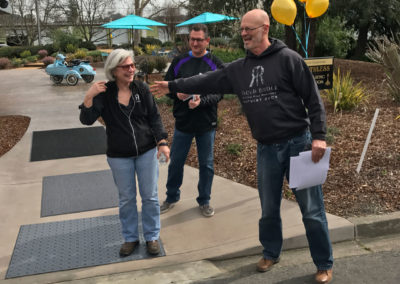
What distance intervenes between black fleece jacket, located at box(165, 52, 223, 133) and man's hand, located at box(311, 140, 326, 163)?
1.47 m

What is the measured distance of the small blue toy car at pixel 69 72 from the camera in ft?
52.4

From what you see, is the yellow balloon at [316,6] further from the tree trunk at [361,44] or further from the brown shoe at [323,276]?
the tree trunk at [361,44]

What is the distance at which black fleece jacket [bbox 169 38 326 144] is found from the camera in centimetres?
320

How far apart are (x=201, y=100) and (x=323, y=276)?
6.46 ft

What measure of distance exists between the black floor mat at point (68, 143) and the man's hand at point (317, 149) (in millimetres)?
4650

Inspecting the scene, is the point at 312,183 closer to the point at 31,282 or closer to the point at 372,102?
the point at 31,282

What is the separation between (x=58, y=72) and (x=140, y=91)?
13.2 m

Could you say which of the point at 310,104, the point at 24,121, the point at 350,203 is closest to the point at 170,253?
the point at 310,104

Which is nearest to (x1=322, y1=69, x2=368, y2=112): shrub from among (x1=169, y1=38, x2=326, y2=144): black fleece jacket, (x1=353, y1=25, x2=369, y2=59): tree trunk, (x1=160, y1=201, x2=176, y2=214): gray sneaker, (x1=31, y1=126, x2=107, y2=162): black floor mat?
(x1=31, y1=126, x2=107, y2=162): black floor mat

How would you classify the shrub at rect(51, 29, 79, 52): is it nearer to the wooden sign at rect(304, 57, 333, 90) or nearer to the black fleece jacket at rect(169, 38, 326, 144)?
the wooden sign at rect(304, 57, 333, 90)

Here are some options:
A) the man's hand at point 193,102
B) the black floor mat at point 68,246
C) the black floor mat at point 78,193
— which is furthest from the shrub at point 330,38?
the black floor mat at point 68,246

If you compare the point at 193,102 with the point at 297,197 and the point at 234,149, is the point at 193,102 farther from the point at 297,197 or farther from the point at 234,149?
the point at 234,149

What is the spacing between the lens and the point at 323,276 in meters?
3.43

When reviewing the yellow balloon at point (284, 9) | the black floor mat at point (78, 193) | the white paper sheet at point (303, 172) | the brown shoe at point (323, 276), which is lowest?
the black floor mat at point (78, 193)
